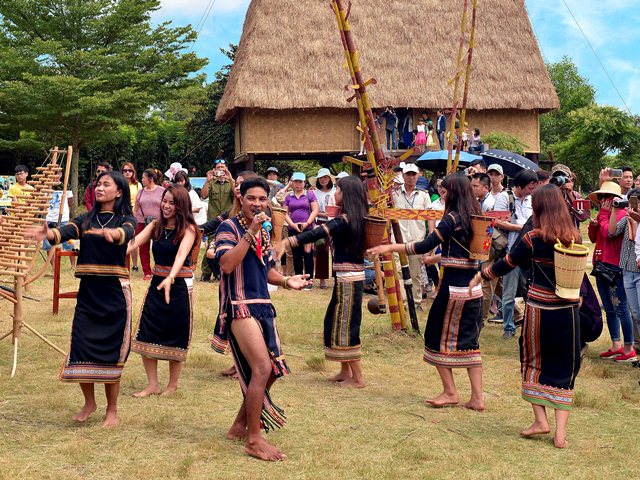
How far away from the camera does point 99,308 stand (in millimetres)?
5699

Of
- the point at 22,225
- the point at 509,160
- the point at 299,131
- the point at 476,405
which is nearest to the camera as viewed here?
the point at 476,405

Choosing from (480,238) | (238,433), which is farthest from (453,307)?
(238,433)

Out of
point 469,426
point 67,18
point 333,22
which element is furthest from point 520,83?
point 469,426

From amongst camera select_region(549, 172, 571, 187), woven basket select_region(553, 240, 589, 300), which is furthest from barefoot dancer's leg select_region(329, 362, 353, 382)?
camera select_region(549, 172, 571, 187)

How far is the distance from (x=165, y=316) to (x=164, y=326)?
0.27ft

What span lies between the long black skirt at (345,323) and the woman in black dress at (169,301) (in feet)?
4.13

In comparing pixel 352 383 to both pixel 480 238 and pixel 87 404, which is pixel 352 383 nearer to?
pixel 480 238

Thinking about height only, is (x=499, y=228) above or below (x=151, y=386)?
above

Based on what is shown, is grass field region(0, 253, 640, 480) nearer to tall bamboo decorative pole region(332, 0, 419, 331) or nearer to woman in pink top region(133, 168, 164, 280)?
tall bamboo decorative pole region(332, 0, 419, 331)

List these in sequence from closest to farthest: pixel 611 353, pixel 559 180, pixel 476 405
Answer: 1. pixel 476 405
2. pixel 559 180
3. pixel 611 353

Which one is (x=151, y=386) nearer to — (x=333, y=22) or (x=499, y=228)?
(x=499, y=228)


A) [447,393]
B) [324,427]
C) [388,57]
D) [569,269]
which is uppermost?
[388,57]

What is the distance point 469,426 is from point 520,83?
70.5 feet

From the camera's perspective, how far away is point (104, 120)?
28.0 metres
